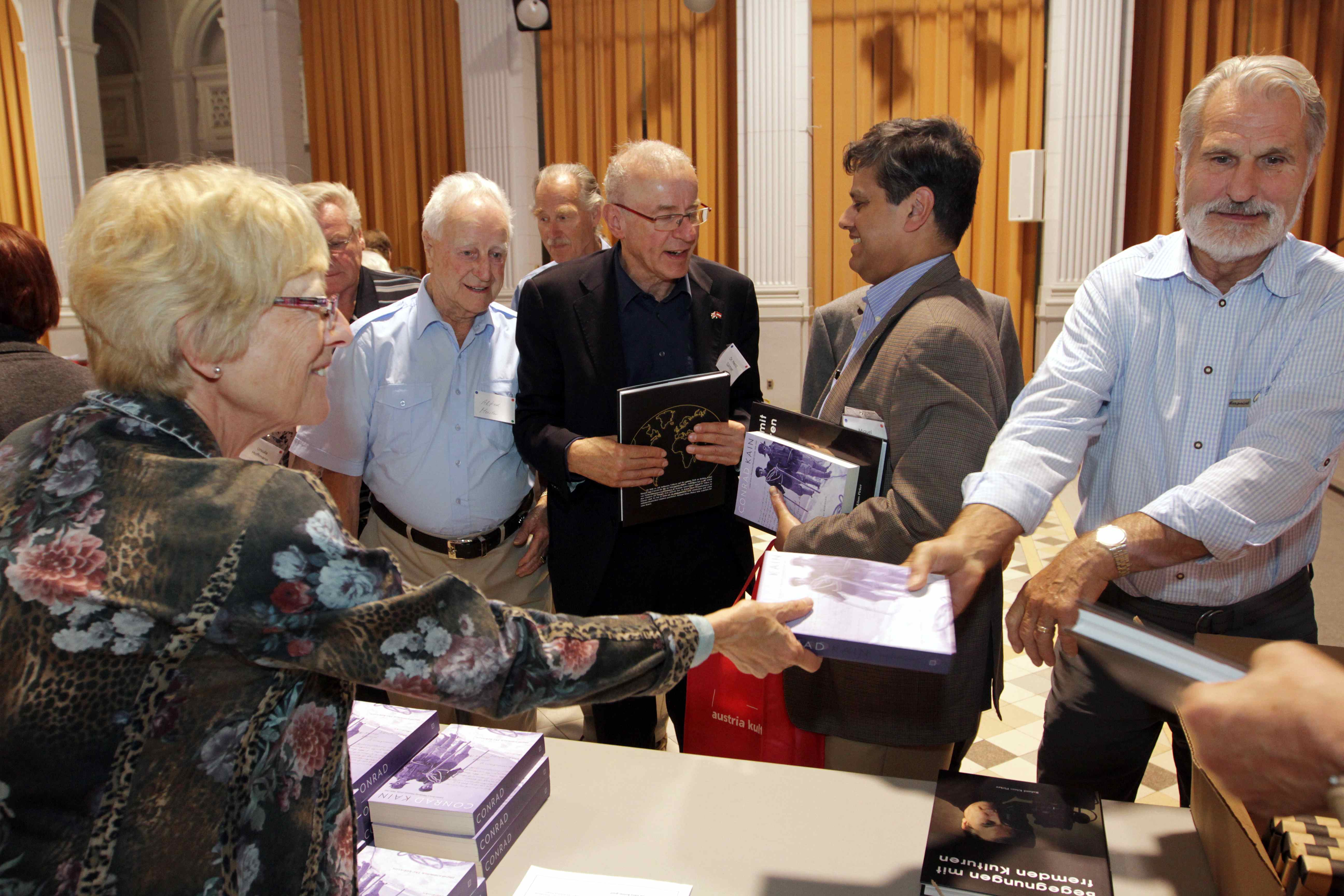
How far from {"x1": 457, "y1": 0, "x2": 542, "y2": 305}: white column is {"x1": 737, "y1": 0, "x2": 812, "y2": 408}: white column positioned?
1.88 metres

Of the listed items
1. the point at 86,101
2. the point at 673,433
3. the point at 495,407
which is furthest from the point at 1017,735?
the point at 86,101

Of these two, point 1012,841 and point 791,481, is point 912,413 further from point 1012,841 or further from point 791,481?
point 1012,841

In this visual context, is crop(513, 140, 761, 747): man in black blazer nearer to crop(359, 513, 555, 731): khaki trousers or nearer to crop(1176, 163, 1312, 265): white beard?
crop(359, 513, 555, 731): khaki trousers

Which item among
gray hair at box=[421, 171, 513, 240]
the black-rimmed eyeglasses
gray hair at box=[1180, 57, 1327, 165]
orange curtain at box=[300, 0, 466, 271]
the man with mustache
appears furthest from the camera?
orange curtain at box=[300, 0, 466, 271]

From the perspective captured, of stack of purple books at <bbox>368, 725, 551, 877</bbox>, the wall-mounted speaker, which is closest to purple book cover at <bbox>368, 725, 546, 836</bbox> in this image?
stack of purple books at <bbox>368, 725, 551, 877</bbox>

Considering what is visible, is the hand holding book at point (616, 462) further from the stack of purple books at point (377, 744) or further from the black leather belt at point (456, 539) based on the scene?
the stack of purple books at point (377, 744)

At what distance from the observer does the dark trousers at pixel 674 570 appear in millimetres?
2465

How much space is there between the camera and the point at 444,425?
8.23ft

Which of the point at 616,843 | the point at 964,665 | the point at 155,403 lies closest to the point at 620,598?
the point at 964,665

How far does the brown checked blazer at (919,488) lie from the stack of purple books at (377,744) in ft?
2.57

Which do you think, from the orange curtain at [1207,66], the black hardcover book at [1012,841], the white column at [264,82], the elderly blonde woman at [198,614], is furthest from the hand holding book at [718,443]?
the white column at [264,82]

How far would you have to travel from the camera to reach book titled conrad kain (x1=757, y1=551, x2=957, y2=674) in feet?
4.10

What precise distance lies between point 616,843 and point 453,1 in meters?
8.53

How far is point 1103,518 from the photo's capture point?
186cm
